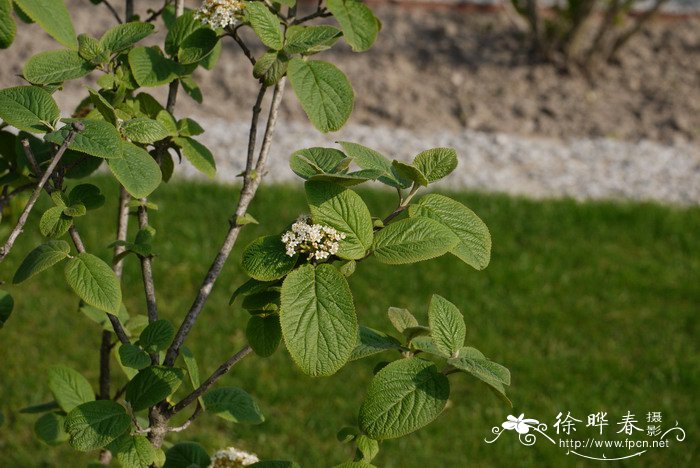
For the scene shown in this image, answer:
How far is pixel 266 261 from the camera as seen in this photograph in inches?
43.3

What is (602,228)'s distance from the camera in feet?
14.4

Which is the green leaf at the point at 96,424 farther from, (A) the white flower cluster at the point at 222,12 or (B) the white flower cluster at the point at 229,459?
(A) the white flower cluster at the point at 222,12

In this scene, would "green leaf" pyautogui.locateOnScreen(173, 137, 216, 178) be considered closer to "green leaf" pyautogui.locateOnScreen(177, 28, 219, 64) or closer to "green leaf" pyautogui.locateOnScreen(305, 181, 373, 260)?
"green leaf" pyautogui.locateOnScreen(177, 28, 219, 64)

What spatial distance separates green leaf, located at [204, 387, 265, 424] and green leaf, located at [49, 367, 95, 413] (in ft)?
0.86

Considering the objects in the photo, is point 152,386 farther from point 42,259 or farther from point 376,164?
point 376,164

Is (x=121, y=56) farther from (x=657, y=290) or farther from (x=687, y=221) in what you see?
(x=687, y=221)

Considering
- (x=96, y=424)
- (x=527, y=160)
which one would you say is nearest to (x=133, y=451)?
(x=96, y=424)

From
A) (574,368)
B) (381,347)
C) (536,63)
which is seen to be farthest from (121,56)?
(536,63)

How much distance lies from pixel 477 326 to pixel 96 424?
2.63 meters

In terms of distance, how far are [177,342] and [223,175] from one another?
3666 millimetres

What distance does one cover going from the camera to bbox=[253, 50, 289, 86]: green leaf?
1272 millimetres

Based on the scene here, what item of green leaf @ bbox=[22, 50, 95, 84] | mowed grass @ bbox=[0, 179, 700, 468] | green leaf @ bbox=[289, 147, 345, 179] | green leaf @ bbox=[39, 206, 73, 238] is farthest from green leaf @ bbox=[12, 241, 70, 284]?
mowed grass @ bbox=[0, 179, 700, 468]

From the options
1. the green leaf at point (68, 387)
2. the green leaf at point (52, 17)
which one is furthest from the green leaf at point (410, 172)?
the green leaf at point (68, 387)

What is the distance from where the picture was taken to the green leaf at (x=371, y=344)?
119cm
